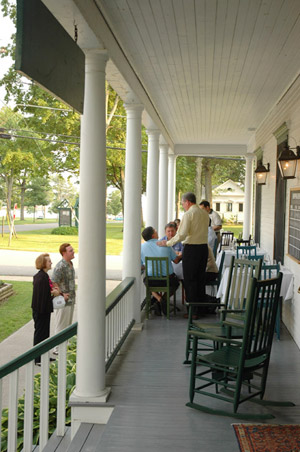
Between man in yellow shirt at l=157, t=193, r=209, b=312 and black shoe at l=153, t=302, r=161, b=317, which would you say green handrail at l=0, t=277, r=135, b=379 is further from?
black shoe at l=153, t=302, r=161, b=317

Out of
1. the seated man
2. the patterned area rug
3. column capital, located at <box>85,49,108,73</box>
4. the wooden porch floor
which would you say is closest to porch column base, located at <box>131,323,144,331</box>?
the wooden porch floor

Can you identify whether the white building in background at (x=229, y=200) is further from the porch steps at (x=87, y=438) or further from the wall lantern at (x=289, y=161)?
the porch steps at (x=87, y=438)

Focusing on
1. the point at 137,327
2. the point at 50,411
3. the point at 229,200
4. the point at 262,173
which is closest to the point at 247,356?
the point at 50,411

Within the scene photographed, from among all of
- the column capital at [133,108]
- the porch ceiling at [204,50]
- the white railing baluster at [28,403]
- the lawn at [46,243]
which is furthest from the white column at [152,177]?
the lawn at [46,243]

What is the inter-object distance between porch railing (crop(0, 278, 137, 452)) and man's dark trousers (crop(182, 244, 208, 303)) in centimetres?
110

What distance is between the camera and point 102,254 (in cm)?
475

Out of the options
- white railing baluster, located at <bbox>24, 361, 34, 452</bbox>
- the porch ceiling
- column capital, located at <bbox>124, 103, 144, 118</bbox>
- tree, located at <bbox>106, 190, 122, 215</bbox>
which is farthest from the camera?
tree, located at <bbox>106, 190, 122, 215</bbox>

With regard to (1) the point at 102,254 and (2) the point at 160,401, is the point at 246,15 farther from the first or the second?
(2) the point at 160,401

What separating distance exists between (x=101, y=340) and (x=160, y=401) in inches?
26.6

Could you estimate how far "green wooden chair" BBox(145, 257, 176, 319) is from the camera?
314 inches

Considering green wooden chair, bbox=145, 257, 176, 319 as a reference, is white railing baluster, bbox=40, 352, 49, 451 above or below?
below

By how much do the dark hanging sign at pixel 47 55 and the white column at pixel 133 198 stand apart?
354 cm

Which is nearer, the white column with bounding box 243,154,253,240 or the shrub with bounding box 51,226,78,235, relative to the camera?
the white column with bounding box 243,154,253,240

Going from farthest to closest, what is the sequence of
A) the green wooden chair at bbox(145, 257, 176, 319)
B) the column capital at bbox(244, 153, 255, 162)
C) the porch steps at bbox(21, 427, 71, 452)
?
the column capital at bbox(244, 153, 255, 162) → the green wooden chair at bbox(145, 257, 176, 319) → the porch steps at bbox(21, 427, 71, 452)
